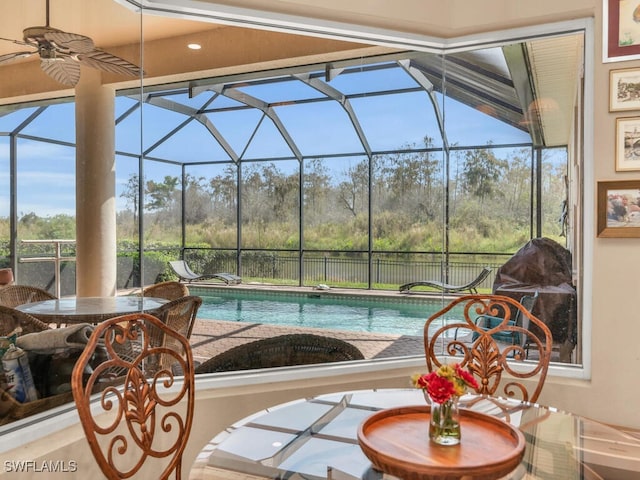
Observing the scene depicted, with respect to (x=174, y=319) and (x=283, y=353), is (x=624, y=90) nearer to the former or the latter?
(x=283, y=353)

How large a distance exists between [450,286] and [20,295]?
8.03ft

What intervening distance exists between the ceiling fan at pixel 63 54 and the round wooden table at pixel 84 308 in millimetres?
991

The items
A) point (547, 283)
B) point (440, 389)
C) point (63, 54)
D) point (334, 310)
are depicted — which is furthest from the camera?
point (334, 310)

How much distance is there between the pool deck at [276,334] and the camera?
9.80ft

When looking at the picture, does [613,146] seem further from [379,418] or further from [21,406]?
[21,406]

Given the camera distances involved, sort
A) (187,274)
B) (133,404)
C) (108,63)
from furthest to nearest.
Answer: (187,274)
(108,63)
(133,404)

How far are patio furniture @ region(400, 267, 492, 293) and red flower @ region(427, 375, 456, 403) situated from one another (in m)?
1.94

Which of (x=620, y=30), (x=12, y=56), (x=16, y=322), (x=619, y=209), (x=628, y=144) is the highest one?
(x=620, y=30)

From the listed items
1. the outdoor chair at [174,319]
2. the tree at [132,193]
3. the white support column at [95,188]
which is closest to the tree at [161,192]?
the tree at [132,193]

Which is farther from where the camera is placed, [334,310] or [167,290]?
[334,310]

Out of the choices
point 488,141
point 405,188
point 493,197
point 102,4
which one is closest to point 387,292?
A: point 405,188

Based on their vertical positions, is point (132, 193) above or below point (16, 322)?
above

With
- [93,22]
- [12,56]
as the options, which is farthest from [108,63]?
[12,56]

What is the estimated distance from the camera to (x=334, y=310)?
3.36 meters
